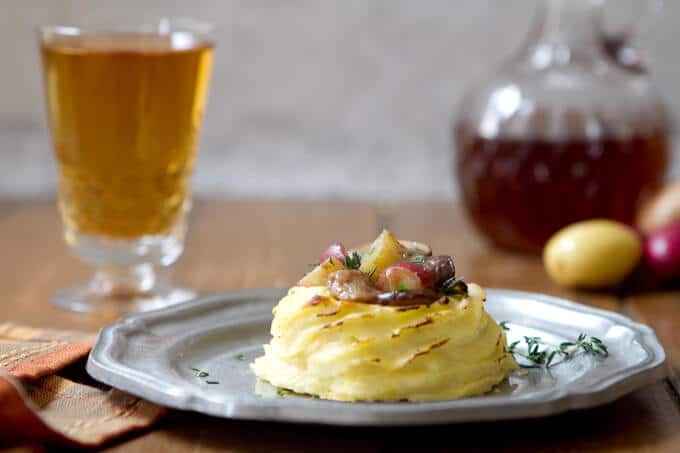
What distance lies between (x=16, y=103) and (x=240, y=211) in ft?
2.86

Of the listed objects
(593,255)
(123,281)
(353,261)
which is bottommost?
(123,281)

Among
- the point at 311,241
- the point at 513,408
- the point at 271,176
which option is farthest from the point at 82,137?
the point at 271,176

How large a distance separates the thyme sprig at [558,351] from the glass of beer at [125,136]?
823 mm

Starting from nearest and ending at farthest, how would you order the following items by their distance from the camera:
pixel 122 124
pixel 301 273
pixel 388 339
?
1. pixel 388 339
2. pixel 122 124
3. pixel 301 273

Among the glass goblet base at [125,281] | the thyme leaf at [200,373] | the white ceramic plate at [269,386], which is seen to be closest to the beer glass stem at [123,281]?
the glass goblet base at [125,281]

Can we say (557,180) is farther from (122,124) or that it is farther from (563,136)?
(122,124)

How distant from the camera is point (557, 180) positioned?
2.38 m

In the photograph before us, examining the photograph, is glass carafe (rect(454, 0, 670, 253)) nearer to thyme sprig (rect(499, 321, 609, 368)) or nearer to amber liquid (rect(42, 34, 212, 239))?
amber liquid (rect(42, 34, 212, 239))

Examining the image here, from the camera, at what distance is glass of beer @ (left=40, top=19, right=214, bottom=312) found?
197 centimetres

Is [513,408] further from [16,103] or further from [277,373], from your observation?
[16,103]

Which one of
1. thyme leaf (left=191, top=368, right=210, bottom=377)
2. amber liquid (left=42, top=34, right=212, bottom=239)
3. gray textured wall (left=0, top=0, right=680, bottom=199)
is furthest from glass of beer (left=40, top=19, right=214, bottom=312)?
gray textured wall (left=0, top=0, right=680, bottom=199)

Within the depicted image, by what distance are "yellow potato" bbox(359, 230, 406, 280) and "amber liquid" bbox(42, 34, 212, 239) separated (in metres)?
0.76

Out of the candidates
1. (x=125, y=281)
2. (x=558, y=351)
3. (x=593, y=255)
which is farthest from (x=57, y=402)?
(x=593, y=255)

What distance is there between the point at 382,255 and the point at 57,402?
0.44 metres
